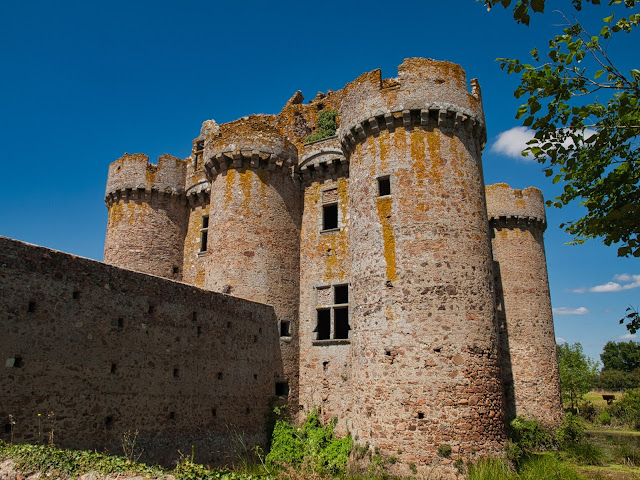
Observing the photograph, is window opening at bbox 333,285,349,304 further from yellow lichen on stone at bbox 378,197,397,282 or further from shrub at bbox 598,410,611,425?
shrub at bbox 598,410,611,425

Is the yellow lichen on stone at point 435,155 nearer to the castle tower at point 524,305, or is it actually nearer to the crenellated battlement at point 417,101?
the crenellated battlement at point 417,101

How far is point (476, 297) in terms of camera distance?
45.0 ft

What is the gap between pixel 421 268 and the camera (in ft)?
45.3

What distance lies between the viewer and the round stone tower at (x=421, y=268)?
12.7 meters

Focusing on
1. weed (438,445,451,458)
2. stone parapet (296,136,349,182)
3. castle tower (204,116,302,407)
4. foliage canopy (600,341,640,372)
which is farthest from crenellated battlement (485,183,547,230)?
foliage canopy (600,341,640,372)

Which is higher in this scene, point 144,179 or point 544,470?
point 144,179

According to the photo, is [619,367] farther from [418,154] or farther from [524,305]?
[418,154]

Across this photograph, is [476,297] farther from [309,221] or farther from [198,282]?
[198,282]

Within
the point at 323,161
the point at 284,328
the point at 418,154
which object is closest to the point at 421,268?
the point at 418,154

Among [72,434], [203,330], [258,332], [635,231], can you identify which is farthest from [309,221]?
[635,231]

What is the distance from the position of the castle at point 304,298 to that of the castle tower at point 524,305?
0.09 metres

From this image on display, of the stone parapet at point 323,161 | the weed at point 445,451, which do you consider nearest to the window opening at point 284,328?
the stone parapet at point 323,161

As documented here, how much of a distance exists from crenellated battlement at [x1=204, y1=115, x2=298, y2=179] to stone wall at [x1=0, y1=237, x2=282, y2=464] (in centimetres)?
540

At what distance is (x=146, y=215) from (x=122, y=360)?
1077 cm
